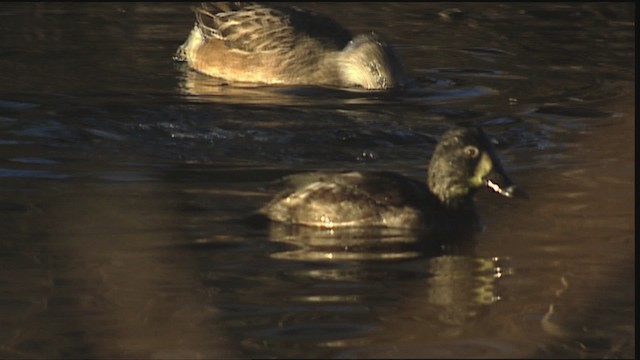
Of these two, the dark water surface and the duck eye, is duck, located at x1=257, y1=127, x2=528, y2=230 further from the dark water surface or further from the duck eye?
the dark water surface

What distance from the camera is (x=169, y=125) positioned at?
12.4 meters

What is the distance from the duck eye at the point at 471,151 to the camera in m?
9.77

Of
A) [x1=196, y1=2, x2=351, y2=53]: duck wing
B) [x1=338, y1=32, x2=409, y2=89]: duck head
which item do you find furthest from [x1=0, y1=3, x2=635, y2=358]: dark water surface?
[x1=196, y1=2, x2=351, y2=53]: duck wing

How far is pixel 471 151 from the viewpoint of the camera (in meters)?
9.78

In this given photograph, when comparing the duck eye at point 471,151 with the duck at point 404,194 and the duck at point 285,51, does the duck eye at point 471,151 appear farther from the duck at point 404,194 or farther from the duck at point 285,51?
the duck at point 285,51

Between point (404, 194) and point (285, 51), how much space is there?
19.4ft

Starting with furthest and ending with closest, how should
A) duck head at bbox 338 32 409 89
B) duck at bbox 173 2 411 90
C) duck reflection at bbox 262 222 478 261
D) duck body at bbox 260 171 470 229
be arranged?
duck at bbox 173 2 411 90, duck head at bbox 338 32 409 89, duck body at bbox 260 171 470 229, duck reflection at bbox 262 222 478 261

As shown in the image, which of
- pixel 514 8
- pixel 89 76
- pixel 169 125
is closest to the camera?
pixel 169 125

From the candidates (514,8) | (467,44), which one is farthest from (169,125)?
(514,8)

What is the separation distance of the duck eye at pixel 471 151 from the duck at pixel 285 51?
4.81 metres

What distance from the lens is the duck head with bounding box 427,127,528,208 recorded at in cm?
976

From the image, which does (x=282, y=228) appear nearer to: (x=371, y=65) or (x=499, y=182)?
(x=499, y=182)

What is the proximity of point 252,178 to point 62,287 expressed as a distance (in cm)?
267

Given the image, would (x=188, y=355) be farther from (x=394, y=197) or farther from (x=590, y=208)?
(x=590, y=208)
